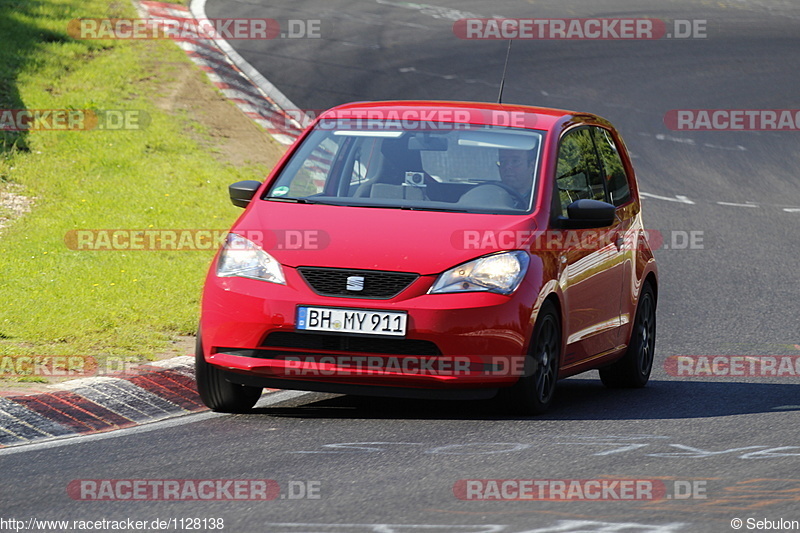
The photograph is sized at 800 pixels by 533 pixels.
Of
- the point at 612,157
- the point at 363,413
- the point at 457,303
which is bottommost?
the point at 363,413

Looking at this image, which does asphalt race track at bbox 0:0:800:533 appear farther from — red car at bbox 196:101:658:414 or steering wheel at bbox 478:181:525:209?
steering wheel at bbox 478:181:525:209

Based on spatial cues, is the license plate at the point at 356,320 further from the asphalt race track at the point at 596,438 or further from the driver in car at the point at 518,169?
the driver in car at the point at 518,169

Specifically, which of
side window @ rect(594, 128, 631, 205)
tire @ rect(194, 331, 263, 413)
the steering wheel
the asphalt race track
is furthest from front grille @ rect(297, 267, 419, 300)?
side window @ rect(594, 128, 631, 205)

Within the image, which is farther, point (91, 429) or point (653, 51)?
point (653, 51)

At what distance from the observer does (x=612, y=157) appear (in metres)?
10.1

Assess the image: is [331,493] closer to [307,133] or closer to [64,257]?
[307,133]

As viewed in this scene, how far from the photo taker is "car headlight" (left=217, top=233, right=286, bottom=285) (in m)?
7.76

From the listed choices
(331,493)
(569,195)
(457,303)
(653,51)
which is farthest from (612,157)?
(653,51)

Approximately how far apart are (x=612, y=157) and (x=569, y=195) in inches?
53.7

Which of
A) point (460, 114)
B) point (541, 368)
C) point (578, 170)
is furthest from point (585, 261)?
point (460, 114)

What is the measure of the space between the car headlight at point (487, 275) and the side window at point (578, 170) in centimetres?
94

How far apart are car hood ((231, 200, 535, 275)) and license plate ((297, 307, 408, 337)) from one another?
0.79 feet

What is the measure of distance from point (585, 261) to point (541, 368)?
0.90m

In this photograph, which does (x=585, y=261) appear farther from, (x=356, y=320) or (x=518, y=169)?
(x=356, y=320)
